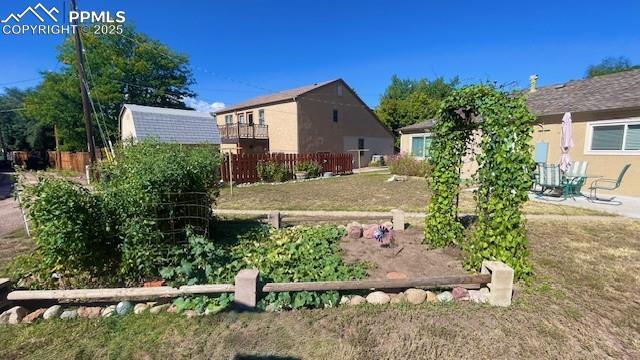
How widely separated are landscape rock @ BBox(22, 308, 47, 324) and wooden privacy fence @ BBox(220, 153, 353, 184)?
9.52 meters

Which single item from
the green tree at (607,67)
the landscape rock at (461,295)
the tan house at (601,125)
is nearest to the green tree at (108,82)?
the landscape rock at (461,295)

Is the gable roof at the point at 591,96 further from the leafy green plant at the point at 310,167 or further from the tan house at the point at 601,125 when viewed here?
the leafy green plant at the point at 310,167

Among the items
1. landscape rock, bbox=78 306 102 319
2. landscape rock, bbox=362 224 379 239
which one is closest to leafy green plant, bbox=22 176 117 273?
landscape rock, bbox=78 306 102 319

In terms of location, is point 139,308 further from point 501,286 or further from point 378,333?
point 501,286

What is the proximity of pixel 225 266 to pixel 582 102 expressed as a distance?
44.4 feet

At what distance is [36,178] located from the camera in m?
3.28

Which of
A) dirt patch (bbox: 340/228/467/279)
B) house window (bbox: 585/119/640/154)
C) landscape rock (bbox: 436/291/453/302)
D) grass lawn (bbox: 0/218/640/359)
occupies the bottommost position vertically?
grass lawn (bbox: 0/218/640/359)

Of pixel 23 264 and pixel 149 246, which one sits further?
pixel 23 264

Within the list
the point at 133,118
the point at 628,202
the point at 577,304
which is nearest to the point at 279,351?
the point at 577,304

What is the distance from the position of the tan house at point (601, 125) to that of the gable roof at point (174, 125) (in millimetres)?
13713

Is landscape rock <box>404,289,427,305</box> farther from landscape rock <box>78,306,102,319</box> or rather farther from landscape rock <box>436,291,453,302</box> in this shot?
landscape rock <box>78,306,102,319</box>

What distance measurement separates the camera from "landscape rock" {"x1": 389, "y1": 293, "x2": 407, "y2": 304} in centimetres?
307

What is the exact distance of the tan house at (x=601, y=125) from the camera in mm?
8984

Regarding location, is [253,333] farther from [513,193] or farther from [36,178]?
[513,193]
